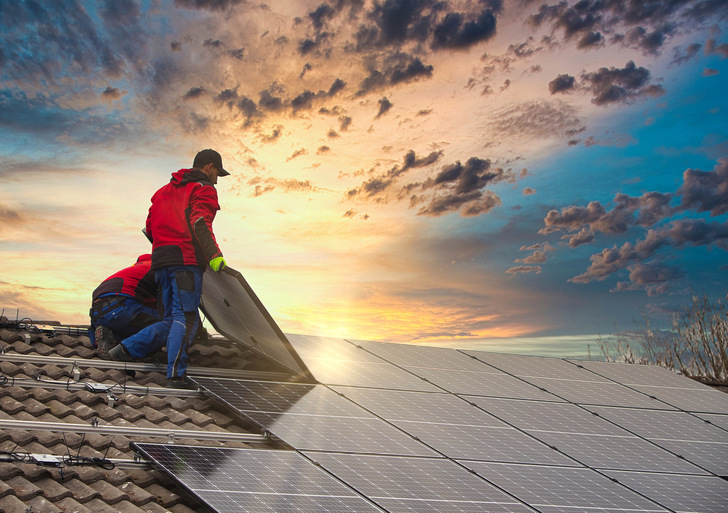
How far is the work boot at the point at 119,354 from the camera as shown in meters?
8.45

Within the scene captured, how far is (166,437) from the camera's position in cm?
640

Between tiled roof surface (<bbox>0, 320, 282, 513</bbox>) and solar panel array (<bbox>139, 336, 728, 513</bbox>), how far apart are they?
0.28 meters

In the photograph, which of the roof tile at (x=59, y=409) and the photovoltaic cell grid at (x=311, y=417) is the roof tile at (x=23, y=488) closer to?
the roof tile at (x=59, y=409)

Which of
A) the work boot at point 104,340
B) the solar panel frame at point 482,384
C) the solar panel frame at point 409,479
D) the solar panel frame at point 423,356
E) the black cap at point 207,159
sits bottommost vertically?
the solar panel frame at point 409,479

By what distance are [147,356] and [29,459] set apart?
3.20 m

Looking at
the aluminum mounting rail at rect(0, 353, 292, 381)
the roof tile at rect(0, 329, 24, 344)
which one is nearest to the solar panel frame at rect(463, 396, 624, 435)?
the aluminum mounting rail at rect(0, 353, 292, 381)

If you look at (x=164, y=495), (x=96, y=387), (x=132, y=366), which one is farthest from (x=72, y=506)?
(x=132, y=366)

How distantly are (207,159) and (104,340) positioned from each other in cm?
280

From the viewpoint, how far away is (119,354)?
8.46m

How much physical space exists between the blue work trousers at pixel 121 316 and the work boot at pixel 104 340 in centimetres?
6

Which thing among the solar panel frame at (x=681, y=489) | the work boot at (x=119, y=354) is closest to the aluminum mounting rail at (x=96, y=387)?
the work boot at (x=119, y=354)

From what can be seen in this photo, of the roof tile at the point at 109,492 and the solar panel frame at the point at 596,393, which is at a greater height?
the solar panel frame at the point at 596,393

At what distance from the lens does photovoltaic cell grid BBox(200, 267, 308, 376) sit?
768 cm

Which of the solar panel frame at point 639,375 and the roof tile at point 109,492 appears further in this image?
the solar panel frame at point 639,375
